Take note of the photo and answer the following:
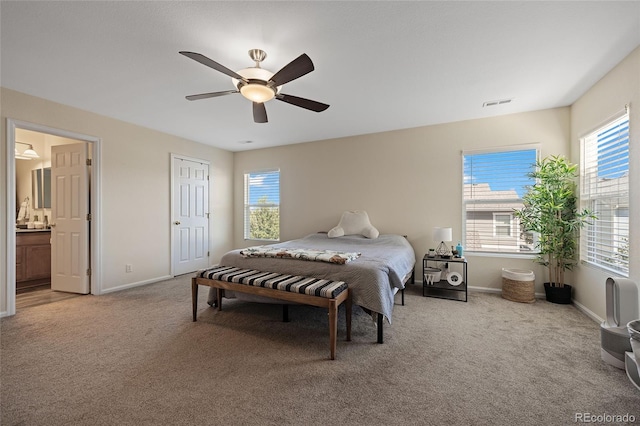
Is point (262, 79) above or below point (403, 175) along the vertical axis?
above

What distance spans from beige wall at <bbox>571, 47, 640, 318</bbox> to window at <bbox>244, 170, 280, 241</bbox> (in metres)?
4.62

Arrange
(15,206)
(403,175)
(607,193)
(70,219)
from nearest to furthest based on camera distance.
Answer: (607,193), (15,206), (70,219), (403,175)

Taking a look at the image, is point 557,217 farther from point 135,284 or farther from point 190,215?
point 135,284

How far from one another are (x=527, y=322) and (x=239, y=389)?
9.43 feet

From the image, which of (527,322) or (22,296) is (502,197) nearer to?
(527,322)

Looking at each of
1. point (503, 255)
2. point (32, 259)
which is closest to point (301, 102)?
point (503, 255)

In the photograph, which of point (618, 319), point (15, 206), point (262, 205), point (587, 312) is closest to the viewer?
point (618, 319)

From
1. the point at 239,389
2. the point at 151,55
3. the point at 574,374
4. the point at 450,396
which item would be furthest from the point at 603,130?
the point at 151,55

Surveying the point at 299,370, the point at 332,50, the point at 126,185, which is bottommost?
the point at 299,370

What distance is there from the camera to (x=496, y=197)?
395cm

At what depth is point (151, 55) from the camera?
94.7 inches

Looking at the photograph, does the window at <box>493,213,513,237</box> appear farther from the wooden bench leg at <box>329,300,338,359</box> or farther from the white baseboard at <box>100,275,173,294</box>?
the white baseboard at <box>100,275,173,294</box>

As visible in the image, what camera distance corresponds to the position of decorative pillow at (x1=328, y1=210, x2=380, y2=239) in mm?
4395

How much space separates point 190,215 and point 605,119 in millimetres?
5881
